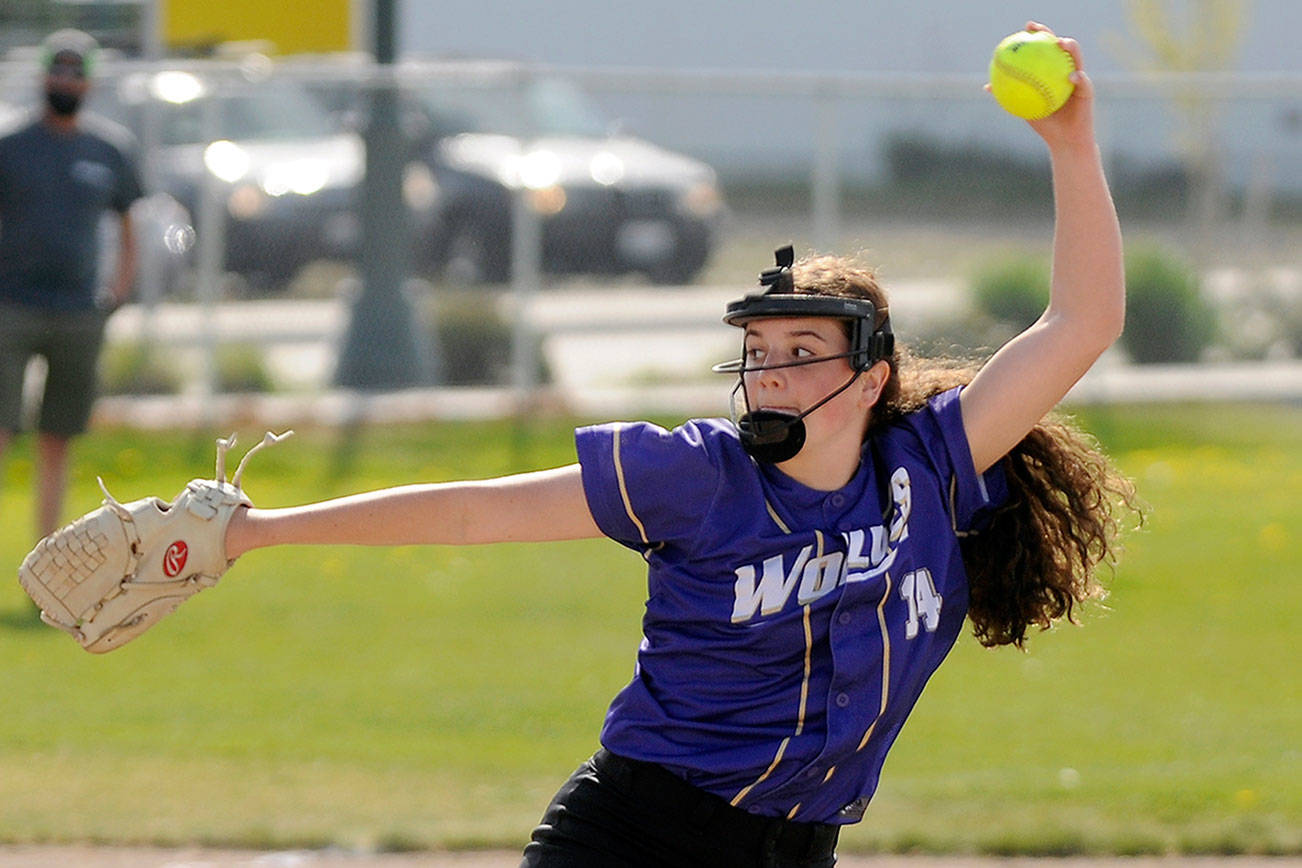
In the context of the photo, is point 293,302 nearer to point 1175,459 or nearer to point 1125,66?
point 1175,459

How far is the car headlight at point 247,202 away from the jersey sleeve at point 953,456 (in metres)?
10.1

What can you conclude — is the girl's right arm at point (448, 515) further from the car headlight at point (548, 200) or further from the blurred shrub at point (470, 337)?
the car headlight at point (548, 200)

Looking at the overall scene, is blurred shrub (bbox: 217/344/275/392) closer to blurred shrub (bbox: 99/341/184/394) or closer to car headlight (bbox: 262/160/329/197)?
blurred shrub (bbox: 99/341/184/394)

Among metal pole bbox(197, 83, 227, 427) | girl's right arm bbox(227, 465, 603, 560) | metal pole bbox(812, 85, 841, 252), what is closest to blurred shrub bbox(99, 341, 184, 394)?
metal pole bbox(197, 83, 227, 427)

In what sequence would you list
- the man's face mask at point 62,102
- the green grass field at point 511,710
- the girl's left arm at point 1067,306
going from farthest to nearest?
the man's face mask at point 62,102
the green grass field at point 511,710
the girl's left arm at point 1067,306

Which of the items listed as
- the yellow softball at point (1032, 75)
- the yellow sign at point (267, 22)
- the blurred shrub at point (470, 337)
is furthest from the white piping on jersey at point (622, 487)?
the yellow sign at point (267, 22)

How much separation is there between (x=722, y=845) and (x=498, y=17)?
25041 millimetres

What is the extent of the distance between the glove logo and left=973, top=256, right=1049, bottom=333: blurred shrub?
34.7 feet

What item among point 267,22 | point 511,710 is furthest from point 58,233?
point 267,22

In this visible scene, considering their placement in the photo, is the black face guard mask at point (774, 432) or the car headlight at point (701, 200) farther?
the car headlight at point (701, 200)

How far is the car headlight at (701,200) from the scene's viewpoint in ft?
44.8

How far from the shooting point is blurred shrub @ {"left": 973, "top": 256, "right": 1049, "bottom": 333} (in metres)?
13.4

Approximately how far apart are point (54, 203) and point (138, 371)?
3933 millimetres

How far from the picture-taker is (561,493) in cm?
325
